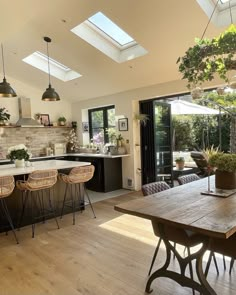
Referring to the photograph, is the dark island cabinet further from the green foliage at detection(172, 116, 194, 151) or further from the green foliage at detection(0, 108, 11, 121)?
the green foliage at detection(172, 116, 194, 151)

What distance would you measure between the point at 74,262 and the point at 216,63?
8.24ft

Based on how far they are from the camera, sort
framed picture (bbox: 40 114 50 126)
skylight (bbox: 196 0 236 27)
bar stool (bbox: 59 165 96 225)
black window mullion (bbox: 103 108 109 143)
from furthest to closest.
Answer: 1. framed picture (bbox: 40 114 50 126)
2. black window mullion (bbox: 103 108 109 143)
3. bar stool (bbox: 59 165 96 225)
4. skylight (bbox: 196 0 236 27)

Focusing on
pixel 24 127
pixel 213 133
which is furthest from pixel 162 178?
pixel 24 127

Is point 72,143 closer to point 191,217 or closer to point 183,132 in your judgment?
point 183,132

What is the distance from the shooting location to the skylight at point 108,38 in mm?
4172

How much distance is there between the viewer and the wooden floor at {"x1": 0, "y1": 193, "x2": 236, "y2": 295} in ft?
7.20

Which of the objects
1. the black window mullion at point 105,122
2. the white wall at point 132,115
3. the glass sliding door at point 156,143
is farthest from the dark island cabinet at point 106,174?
the black window mullion at point 105,122

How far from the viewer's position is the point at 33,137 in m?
6.88

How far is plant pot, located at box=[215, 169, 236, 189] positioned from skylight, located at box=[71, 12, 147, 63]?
2828 millimetres

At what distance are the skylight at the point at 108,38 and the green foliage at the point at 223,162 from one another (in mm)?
2741

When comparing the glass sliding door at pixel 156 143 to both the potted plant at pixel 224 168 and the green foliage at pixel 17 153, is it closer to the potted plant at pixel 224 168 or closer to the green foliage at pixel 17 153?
the green foliage at pixel 17 153

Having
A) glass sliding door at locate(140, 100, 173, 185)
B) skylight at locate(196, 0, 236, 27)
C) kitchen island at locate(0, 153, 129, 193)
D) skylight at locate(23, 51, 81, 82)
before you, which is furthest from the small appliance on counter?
skylight at locate(196, 0, 236, 27)

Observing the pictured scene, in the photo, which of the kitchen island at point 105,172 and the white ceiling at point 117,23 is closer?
the white ceiling at point 117,23

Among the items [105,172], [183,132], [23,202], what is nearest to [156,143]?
[105,172]
